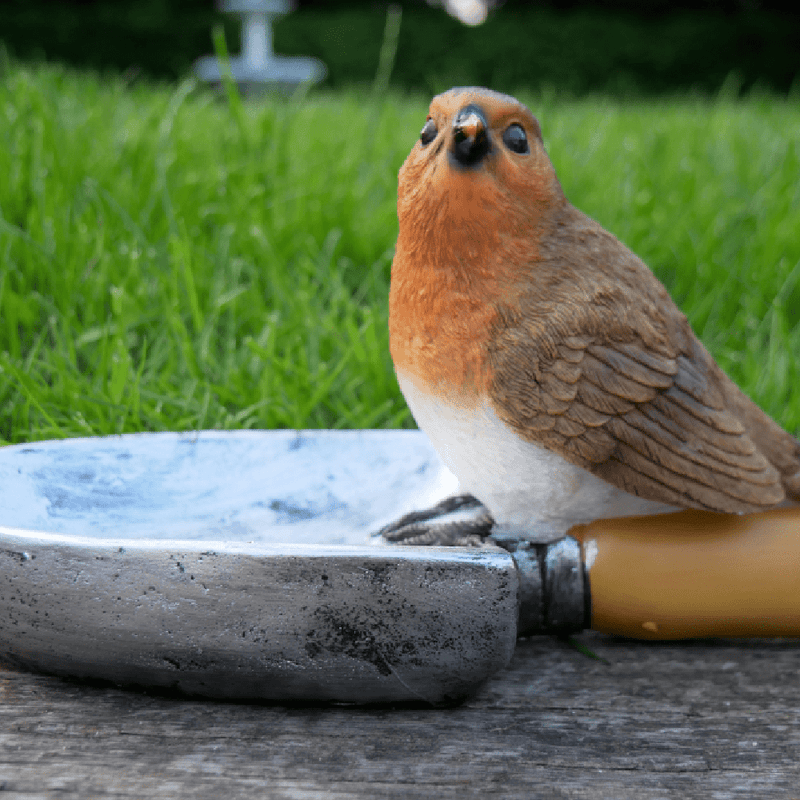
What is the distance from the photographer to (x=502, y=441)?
1.17 metres

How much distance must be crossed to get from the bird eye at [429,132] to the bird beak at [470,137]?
7 cm

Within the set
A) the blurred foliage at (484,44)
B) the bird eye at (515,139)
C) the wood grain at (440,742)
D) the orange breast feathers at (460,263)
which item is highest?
the blurred foliage at (484,44)

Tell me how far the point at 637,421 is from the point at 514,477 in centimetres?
18

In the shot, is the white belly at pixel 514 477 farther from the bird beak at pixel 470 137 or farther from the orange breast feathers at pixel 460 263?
the bird beak at pixel 470 137

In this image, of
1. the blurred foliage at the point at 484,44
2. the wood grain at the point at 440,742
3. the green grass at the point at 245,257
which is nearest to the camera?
the wood grain at the point at 440,742

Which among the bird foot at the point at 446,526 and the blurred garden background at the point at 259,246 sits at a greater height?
the blurred garden background at the point at 259,246

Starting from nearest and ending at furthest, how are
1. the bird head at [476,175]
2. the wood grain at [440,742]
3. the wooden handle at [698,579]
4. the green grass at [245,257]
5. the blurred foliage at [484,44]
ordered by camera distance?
the wood grain at [440,742]
the bird head at [476,175]
the wooden handle at [698,579]
the green grass at [245,257]
the blurred foliage at [484,44]

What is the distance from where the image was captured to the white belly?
117 centimetres

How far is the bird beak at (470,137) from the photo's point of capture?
3.46ft

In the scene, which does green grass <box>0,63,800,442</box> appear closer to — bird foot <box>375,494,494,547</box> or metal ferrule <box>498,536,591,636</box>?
bird foot <box>375,494,494,547</box>

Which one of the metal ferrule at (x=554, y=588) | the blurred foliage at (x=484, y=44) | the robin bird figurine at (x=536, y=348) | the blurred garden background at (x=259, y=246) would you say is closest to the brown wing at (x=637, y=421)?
the robin bird figurine at (x=536, y=348)

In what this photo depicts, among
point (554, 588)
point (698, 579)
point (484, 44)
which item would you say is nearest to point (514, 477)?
point (554, 588)

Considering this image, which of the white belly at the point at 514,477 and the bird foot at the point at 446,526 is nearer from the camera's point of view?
the white belly at the point at 514,477

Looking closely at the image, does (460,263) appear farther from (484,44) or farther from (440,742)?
(484,44)
